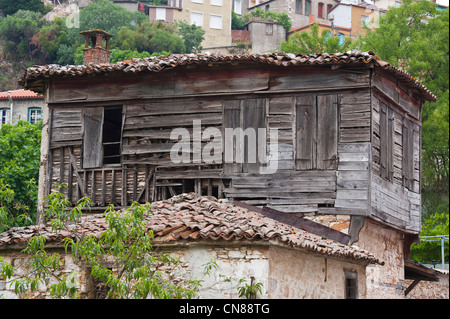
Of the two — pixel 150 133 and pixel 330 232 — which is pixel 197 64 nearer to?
pixel 150 133

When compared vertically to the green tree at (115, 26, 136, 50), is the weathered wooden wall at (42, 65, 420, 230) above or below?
below

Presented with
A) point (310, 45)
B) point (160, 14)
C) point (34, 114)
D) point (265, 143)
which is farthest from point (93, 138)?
point (160, 14)

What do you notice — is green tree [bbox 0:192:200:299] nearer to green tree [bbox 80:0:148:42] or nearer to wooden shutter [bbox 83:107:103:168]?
wooden shutter [bbox 83:107:103:168]

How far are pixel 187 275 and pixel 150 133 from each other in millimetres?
5348

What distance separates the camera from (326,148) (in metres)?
13.5

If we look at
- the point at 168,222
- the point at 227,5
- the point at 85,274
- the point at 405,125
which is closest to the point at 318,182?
the point at 405,125

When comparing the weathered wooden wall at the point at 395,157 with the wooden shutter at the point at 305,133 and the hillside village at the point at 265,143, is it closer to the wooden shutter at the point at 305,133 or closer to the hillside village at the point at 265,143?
the hillside village at the point at 265,143

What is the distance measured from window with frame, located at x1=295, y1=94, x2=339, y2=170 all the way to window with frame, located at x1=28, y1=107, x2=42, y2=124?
Answer: 68.1 feet

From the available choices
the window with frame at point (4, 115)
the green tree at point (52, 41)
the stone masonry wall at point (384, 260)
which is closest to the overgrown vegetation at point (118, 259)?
the stone masonry wall at point (384, 260)

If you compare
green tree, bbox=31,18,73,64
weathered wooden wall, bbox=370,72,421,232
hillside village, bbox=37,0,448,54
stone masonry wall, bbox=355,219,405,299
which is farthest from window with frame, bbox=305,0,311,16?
stone masonry wall, bbox=355,219,405,299

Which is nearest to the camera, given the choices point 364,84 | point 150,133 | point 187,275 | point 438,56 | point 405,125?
point 187,275

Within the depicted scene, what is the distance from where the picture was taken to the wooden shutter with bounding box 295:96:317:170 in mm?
13547

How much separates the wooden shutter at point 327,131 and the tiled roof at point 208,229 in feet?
7.68

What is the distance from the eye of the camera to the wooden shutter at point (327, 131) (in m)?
13.4
